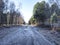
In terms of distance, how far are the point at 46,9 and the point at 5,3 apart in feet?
61.9

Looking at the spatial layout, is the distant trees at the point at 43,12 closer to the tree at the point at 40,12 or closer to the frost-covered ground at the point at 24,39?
the tree at the point at 40,12

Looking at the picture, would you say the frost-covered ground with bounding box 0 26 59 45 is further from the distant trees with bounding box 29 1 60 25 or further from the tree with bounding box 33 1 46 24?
the distant trees with bounding box 29 1 60 25

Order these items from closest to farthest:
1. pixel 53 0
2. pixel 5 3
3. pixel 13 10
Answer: pixel 53 0
pixel 5 3
pixel 13 10

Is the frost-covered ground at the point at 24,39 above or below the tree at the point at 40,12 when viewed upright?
below

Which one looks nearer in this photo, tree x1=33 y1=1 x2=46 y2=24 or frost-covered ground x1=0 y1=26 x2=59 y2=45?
frost-covered ground x1=0 y1=26 x2=59 y2=45

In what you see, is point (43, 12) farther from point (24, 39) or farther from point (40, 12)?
point (24, 39)

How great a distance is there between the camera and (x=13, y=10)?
312 ft

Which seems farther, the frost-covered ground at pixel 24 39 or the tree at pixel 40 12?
the tree at pixel 40 12

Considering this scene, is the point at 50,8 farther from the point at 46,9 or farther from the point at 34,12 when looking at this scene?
the point at 34,12

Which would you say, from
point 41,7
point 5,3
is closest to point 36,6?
point 41,7

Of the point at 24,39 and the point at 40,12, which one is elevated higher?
the point at 40,12

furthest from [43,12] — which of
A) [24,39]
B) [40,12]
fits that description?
[24,39]

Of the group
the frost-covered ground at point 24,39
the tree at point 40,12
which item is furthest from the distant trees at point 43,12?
the frost-covered ground at point 24,39

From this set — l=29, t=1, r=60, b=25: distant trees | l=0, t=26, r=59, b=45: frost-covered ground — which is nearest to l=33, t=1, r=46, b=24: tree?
l=29, t=1, r=60, b=25: distant trees
